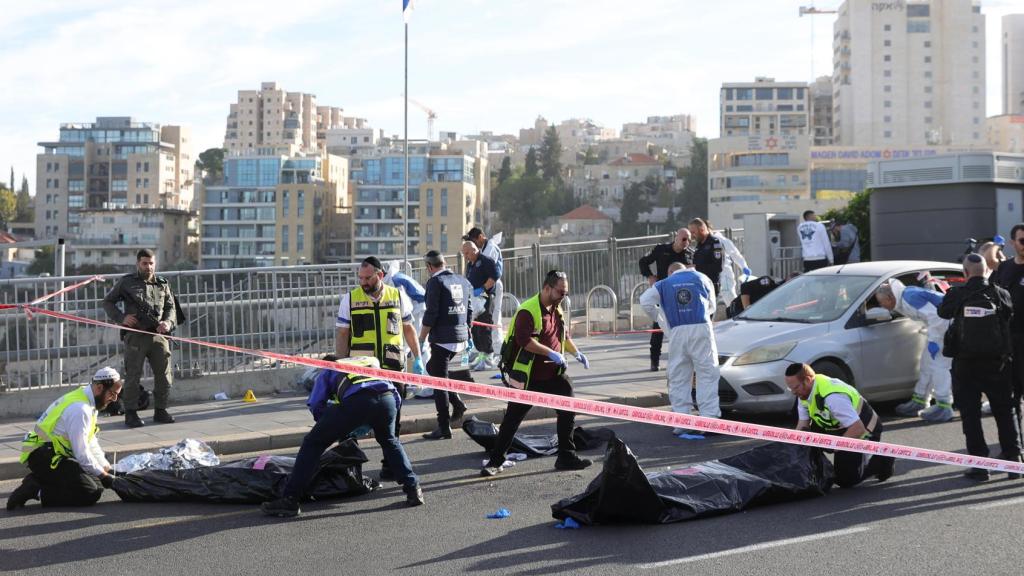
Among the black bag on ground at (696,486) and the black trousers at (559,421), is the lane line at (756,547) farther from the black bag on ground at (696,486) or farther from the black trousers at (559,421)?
the black trousers at (559,421)

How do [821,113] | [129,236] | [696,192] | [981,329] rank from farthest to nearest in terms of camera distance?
[821,113] → [696,192] → [129,236] → [981,329]

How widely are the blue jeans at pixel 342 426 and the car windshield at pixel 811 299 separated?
5.50 meters

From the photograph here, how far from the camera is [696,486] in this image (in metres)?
7.66

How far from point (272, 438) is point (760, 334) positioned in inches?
195

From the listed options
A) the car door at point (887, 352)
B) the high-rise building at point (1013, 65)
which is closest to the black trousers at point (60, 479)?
the car door at point (887, 352)

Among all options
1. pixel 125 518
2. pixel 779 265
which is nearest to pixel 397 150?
pixel 779 265

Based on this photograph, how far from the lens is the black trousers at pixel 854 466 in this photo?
8195 millimetres

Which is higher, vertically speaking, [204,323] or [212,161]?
[212,161]

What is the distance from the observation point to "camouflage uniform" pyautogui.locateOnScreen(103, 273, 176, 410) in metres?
11.4

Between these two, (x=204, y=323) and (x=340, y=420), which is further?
(x=204, y=323)

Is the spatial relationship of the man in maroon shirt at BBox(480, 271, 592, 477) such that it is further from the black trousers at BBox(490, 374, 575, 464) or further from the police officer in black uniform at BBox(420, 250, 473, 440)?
the police officer in black uniform at BBox(420, 250, 473, 440)

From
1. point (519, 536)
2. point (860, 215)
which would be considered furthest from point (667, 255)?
point (860, 215)

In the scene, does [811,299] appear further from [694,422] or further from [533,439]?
[694,422]

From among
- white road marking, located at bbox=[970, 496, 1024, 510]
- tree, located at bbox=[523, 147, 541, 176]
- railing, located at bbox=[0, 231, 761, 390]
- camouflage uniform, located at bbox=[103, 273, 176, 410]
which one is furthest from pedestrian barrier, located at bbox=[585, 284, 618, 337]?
tree, located at bbox=[523, 147, 541, 176]
